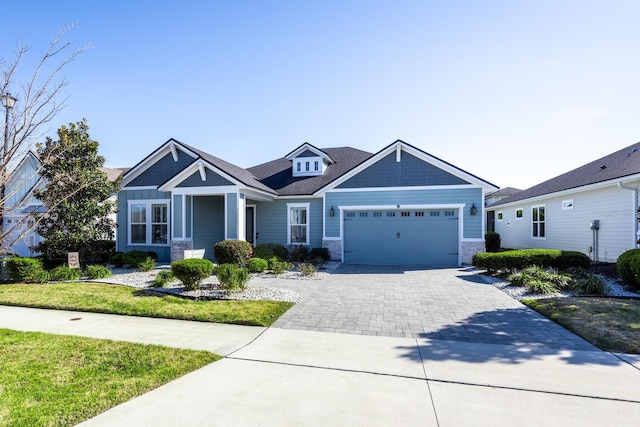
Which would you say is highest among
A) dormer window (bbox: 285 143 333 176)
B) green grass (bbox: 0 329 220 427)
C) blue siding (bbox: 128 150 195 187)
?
dormer window (bbox: 285 143 333 176)

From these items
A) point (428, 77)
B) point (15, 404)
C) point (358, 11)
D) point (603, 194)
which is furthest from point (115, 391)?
point (603, 194)

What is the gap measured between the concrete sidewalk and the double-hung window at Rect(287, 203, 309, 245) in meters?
9.97

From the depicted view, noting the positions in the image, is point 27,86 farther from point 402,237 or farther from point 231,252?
point 402,237

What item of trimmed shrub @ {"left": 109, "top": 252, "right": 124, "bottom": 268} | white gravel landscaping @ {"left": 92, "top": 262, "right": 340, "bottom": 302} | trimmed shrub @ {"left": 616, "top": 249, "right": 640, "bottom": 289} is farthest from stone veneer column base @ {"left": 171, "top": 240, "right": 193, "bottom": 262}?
trimmed shrub @ {"left": 616, "top": 249, "right": 640, "bottom": 289}

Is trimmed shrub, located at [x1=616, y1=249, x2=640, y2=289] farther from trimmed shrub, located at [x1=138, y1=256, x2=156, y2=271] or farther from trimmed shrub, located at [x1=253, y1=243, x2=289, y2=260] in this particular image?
trimmed shrub, located at [x1=138, y1=256, x2=156, y2=271]

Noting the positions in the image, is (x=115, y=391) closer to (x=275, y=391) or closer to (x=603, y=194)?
(x=275, y=391)

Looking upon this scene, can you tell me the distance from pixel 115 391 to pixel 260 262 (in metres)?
7.79

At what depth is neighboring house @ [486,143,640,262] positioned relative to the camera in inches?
423

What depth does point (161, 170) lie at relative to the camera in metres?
14.5

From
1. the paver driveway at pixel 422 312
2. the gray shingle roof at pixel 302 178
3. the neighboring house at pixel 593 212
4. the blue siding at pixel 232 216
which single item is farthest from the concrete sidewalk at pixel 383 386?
the gray shingle roof at pixel 302 178

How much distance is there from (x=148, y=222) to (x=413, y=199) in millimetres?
12309

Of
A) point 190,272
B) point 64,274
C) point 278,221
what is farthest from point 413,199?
point 64,274

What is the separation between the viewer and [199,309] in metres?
6.48

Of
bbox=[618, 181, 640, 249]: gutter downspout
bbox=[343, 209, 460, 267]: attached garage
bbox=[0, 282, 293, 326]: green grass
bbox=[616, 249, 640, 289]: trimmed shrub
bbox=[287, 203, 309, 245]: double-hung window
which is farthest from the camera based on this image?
bbox=[287, 203, 309, 245]: double-hung window
